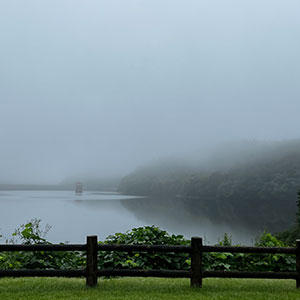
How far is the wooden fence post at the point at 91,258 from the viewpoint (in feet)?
27.0

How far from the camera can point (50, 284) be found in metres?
8.93

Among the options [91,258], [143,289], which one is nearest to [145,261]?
[143,289]

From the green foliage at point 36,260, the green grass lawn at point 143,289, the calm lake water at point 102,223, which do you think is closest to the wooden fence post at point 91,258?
the green grass lawn at point 143,289

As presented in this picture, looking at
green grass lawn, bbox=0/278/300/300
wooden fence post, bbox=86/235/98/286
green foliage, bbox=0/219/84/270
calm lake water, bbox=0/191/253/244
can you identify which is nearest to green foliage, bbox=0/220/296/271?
green foliage, bbox=0/219/84/270

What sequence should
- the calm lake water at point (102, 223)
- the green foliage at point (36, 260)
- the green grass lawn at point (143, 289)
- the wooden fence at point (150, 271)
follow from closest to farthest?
the green grass lawn at point (143, 289), the wooden fence at point (150, 271), the green foliage at point (36, 260), the calm lake water at point (102, 223)

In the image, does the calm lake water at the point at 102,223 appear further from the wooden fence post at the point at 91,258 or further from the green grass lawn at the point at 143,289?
the wooden fence post at the point at 91,258

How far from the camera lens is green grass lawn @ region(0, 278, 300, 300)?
7812 mm

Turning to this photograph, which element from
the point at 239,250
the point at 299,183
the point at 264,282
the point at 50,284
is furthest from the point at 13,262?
the point at 299,183

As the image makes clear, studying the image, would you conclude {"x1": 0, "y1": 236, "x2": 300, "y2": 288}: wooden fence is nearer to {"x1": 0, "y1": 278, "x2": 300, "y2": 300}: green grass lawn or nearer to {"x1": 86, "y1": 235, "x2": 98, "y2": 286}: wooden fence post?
{"x1": 86, "y1": 235, "x2": 98, "y2": 286}: wooden fence post

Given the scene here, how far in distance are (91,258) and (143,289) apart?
61.8 inches

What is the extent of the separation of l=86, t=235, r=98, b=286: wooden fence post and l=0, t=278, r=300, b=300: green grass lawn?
0.24 meters

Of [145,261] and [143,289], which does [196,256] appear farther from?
[145,261]

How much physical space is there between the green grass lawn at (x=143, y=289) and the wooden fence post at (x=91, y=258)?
238 millimetres

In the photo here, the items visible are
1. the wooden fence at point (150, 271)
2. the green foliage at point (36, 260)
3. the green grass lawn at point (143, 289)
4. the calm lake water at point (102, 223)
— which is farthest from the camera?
the calm lake water at point (102, 223)
